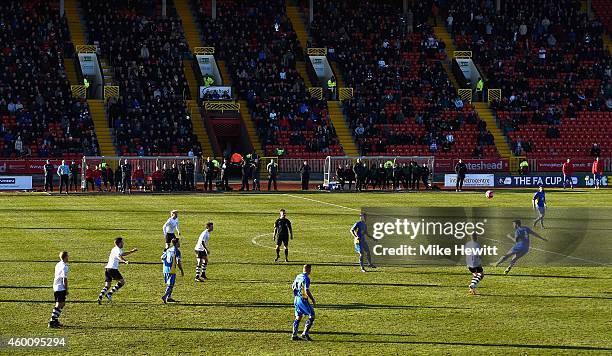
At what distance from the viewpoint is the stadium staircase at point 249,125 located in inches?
2827

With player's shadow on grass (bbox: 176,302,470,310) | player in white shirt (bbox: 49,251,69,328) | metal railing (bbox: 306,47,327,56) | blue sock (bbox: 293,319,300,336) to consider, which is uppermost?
metal railing (bbox: 306,47,327,56)

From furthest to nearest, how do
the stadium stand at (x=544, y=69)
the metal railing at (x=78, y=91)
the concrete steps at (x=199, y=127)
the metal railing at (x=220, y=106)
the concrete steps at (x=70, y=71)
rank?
the stadium stand at (x=544, y=69), the concrete steps at (x=70, y=71), the metal railing at (x=220, y=106), the metal railing at (x=78, y=91), the concrete steps at (x=199, y=127)

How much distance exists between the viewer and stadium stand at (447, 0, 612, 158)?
76375 mm

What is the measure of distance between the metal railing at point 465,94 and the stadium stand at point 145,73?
20.2 meters

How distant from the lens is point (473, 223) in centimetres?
2981

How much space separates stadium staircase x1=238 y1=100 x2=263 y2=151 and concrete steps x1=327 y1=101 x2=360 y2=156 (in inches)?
229

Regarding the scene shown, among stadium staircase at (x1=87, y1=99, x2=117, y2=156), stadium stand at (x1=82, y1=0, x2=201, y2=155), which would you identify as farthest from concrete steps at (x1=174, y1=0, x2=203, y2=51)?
stadium staircase at (x1=87, y1=99, x2=117, y2=156)

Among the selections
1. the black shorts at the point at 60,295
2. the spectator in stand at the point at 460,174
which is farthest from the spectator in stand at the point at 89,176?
the black shorts at the point at 60,295

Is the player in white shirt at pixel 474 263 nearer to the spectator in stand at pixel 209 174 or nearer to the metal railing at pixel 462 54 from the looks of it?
the spectator in stand at pixel 209 174

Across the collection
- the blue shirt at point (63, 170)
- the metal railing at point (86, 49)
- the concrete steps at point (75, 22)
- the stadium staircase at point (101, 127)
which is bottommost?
the blue shirt at point (63, 170)

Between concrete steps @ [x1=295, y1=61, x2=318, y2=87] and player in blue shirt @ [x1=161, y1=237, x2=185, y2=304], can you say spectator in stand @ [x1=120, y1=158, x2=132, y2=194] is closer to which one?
concrete steps @ [x1=295, y1=61, x2=318, y2=87]

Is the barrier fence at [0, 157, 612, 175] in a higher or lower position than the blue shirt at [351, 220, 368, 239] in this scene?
higher

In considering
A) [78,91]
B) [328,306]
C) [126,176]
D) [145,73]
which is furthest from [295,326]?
[145,73]

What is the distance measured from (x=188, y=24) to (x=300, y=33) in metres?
8.65
